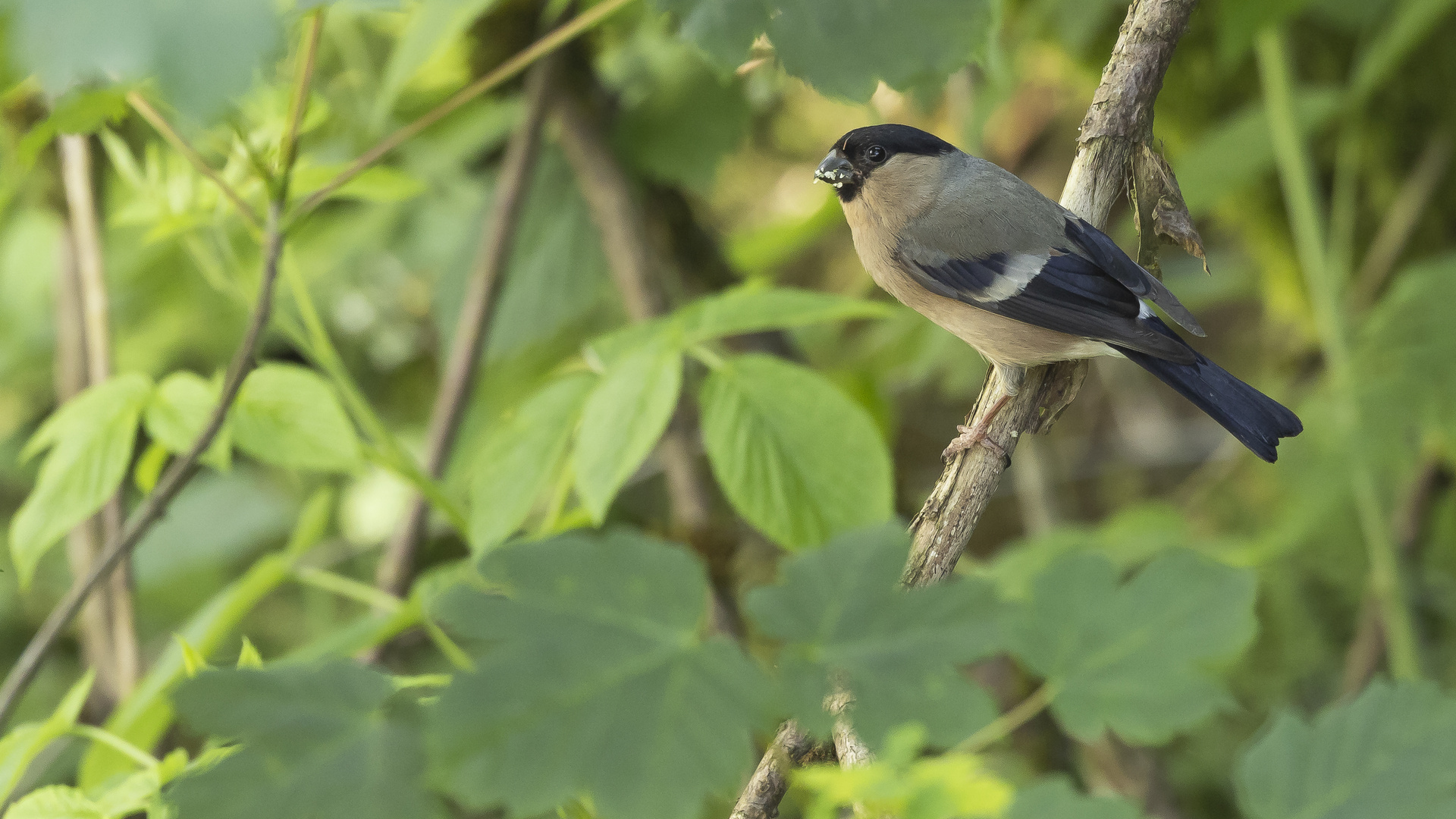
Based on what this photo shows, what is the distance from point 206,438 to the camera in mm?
1024

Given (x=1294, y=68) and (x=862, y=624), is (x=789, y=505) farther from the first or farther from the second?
(x=1294, y=68)

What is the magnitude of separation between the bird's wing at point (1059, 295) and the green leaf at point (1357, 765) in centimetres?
57

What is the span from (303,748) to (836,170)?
1007mm

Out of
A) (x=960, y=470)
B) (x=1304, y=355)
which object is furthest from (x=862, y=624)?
(x=1304, y=355)

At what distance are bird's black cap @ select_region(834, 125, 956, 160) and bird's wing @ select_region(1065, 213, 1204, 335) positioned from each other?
0.23m

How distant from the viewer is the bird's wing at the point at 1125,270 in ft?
3.43

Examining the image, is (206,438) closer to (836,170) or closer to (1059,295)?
(836,170)

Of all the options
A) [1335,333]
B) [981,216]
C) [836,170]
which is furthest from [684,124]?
[1335,333]

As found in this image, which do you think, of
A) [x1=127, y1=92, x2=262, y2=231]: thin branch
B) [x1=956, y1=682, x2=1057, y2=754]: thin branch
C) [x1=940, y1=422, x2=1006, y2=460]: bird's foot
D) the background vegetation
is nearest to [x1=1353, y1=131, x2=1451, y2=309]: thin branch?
the background vegetation

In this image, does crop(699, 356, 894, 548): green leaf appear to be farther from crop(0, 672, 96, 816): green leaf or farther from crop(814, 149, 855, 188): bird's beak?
crop(0, 672, 96, 816): green leaf

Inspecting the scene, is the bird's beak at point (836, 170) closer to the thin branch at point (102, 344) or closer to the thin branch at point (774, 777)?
the thin branch at point (774, 777)

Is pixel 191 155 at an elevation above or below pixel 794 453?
above

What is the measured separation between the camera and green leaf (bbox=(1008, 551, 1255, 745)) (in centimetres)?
59

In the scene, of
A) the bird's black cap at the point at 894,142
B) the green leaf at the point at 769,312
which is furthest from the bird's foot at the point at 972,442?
the bird's black cap at the point at 894,142
